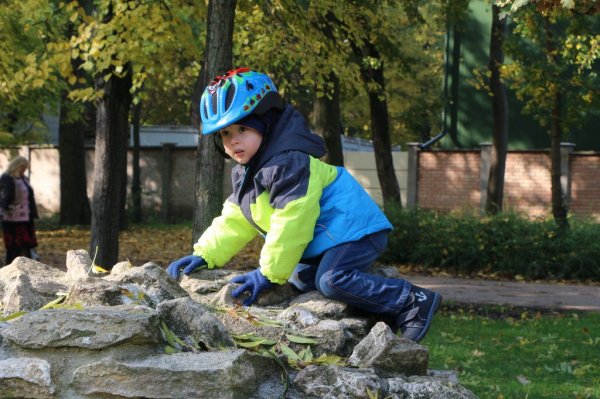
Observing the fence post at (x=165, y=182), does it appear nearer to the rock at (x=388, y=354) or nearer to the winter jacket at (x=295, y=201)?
the winter jacket at (x=295, y=201)

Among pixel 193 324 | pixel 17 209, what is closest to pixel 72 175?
pixel 17 209

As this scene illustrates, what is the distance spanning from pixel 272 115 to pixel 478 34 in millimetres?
24935

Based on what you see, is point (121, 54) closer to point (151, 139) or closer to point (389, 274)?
point (389, 274)

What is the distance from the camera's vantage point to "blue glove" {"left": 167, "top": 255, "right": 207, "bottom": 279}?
468 centimetres

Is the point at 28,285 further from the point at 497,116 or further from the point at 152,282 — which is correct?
the point at 497,116

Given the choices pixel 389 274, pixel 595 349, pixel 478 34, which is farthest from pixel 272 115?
pixel 478 34

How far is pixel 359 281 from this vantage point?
4.18 metres

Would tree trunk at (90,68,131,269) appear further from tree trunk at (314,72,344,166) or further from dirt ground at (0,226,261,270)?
tree trunk at (314,72,344,166)

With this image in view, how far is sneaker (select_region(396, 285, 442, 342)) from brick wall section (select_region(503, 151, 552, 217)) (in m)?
20.9

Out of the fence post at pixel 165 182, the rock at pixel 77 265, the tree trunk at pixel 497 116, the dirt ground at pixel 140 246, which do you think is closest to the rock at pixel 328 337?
the rock at pixel 77 265

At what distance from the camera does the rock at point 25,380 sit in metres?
3.02

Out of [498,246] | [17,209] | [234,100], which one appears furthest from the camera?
[498,246]

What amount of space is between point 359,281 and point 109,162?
728 centimetres

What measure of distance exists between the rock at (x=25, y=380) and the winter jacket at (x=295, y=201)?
1258 millimetres
